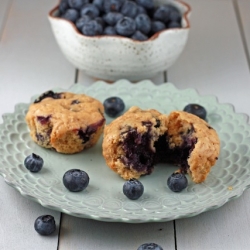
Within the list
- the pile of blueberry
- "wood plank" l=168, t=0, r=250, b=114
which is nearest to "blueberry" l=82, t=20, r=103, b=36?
the pile of blueberry

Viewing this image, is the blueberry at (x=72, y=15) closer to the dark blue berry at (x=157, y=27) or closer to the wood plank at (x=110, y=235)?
the dark blue berry at (x=157, y=27)

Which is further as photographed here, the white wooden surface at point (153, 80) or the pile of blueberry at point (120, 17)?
the pile of blueberry at point (120, 17)

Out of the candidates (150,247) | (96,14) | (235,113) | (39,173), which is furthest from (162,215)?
(96,14)

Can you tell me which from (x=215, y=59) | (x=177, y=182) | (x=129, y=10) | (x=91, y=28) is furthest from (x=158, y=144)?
(x=215, y=59)

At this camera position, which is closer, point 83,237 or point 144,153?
point 83,237

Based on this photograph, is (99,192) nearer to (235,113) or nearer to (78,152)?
(78,152)

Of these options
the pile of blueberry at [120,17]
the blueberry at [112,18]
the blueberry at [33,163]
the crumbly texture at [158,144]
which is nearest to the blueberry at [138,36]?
the pile of blueberry at [120,17]
